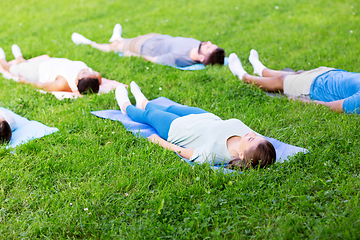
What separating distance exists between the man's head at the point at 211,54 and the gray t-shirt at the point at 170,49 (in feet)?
0.85

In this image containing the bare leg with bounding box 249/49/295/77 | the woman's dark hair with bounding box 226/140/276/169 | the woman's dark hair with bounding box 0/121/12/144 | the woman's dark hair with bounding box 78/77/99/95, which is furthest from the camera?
the bare leg with bounding box 249/49/295/77

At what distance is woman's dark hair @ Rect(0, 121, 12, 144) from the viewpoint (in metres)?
3.39

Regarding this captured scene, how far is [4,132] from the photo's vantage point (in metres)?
3.41

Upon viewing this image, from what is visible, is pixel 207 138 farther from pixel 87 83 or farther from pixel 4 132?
pixel 87 83

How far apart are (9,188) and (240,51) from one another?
5.51 m

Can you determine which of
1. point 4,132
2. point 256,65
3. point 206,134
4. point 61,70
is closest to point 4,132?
point 4,132

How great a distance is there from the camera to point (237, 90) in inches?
184

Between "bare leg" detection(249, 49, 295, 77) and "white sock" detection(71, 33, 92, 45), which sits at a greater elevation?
"white sock" detection(71, 33, 92, 45)

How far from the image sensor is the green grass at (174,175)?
2.25m

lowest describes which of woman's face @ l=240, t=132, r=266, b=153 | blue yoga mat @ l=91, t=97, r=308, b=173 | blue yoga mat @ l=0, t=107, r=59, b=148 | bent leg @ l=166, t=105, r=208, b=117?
blue yoga mat @ l=91, t=97, r=308, b=173

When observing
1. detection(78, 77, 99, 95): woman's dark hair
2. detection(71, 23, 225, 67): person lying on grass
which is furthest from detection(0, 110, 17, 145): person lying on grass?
detection(71, 23, 225, 67): person lying on grass

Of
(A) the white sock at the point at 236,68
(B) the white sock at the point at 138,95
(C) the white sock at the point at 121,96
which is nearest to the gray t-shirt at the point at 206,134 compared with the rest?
(B) the white sock at the point at 138,95

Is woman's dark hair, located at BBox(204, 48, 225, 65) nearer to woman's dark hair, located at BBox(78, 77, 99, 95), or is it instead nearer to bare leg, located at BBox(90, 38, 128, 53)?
bare leg, located at BBox(90, 38, 128, 53)

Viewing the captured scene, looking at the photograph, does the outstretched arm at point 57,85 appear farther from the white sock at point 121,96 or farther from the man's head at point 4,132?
the man's head at point 4,132
